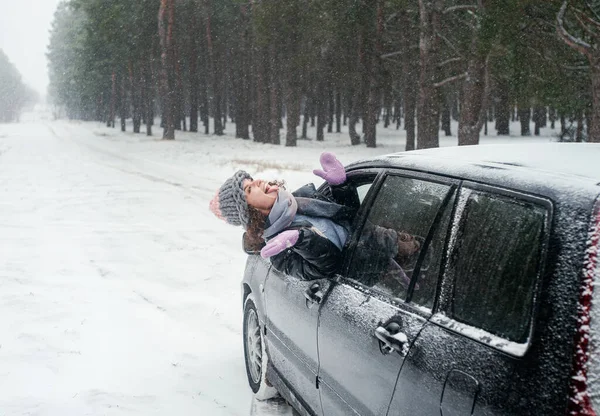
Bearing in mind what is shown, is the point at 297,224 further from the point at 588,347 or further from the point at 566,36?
the point at 566,36

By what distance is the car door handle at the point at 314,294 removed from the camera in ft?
10.3

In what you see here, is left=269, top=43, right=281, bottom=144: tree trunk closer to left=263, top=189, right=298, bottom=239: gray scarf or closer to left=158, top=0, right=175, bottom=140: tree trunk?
left=158, top=0, right=175, bottom=140: tree trunk

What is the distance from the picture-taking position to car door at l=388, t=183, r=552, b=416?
5.81ft

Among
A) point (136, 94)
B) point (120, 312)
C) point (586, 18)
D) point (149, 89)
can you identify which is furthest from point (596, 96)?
point (136, 94)

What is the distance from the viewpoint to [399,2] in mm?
19094

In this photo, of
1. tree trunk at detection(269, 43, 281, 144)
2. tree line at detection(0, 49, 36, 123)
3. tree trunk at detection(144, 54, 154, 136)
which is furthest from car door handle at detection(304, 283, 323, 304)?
tree line at detection(0, 49, 36, 123)

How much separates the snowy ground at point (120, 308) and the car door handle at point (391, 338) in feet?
6.03

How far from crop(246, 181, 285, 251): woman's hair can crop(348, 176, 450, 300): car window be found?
0.65 meters

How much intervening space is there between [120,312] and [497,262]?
4.69 meters

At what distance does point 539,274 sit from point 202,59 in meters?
45.4

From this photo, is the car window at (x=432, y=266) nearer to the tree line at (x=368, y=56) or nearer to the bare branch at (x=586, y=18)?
the bare branch at (x=586, y=18)

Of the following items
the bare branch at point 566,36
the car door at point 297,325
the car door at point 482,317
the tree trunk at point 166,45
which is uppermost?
the tree trunk at point 166,45

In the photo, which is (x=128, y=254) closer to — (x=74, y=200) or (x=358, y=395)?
(x=74, y=200)

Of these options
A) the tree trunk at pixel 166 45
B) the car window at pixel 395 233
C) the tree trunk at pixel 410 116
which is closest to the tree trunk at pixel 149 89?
the tree trunk at pixel 166 45
